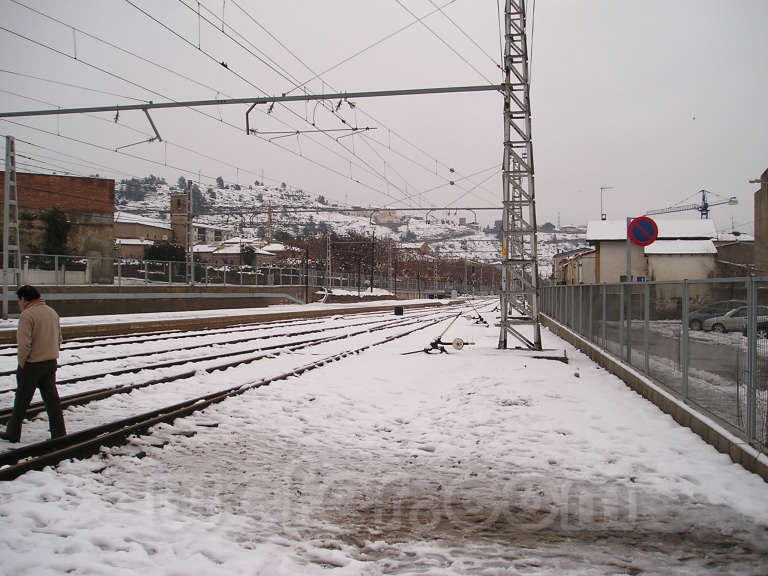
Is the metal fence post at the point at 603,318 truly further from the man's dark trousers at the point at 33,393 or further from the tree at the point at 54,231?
the tree at the point at 54,231

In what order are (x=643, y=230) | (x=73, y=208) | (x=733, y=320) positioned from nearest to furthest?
(x=733, y=320) < (x=643, y=230) < (x=73, y=208)

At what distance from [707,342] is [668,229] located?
63.0 m

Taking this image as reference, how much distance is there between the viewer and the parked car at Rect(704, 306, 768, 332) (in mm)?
6272

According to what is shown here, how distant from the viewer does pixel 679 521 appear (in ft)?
17.4

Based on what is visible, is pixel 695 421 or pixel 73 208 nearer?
pixel 695 421

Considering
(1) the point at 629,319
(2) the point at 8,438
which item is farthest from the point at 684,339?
(2) the point at 8,438

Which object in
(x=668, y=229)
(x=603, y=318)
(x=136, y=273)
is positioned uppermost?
(x=668, y=229)

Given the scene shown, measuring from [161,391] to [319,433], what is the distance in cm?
386

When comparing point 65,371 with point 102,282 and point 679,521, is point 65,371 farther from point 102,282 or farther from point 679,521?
point 102,282

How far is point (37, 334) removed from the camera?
737 centimetres

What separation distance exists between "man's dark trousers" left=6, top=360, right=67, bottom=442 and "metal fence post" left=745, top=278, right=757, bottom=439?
7426 millimetres

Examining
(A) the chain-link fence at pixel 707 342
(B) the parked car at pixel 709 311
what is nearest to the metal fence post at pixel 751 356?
(A) the chain-link fence at pixel 707 342

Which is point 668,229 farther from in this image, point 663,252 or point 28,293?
point 28,293

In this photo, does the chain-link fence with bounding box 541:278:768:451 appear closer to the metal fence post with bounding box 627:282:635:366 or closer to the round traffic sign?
the metal fence post with bounding box 627:282:635:366
